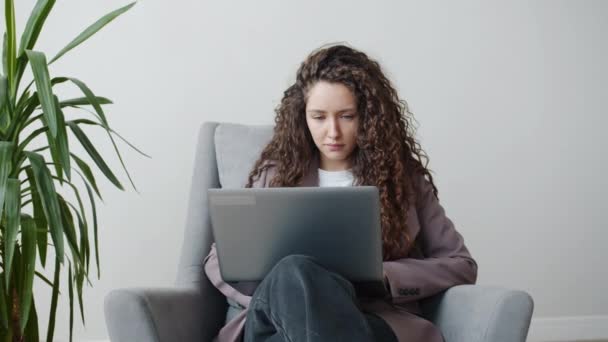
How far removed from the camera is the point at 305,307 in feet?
4.58

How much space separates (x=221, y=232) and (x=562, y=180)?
75.8 inches

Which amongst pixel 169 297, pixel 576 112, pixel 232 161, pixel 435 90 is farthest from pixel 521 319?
pixel 576 112

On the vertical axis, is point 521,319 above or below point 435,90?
below

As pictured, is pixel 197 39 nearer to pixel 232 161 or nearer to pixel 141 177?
pixel 141 177

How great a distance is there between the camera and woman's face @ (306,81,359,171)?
191cm

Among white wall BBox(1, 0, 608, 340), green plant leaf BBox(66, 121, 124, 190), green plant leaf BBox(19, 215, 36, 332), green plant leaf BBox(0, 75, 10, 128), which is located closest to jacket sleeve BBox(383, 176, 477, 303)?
green plant leaf BBox(66, 121, 124, 190)

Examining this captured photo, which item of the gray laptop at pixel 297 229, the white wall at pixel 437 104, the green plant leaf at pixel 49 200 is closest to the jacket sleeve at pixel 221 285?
the gray laptop at pixel 297 229

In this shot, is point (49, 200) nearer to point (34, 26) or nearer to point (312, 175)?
point (34, 26)

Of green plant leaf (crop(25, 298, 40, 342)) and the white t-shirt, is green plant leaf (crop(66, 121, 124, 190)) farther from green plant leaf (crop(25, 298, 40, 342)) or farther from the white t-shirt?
the white t-shirt

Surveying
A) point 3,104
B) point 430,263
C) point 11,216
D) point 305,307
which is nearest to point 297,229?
point 305,307

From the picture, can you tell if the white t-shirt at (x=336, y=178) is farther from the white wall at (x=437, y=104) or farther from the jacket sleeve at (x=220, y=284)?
the white wall at (x=437, y=104)

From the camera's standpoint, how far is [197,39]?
2730mm

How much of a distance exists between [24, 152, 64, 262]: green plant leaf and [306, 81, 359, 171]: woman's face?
0.64 meters

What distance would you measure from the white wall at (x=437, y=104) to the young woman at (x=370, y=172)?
74 cm
